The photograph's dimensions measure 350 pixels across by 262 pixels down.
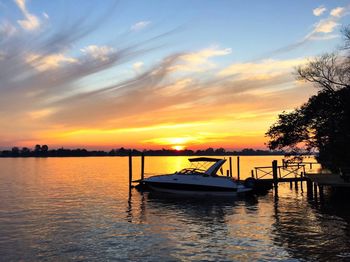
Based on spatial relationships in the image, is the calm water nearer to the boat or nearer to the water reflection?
the water reflection

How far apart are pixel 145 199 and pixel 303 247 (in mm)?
21502

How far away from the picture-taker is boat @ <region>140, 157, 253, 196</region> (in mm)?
35844

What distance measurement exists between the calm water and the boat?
6.67 feet

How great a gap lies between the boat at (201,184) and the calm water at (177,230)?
6.67 ft

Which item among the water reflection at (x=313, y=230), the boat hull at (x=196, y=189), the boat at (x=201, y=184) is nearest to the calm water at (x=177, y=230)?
the water reflection at (x=313, y=230)

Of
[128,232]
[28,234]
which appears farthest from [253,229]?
[28,234]

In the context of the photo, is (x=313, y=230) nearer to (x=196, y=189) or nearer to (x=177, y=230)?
(x=177, y=230)

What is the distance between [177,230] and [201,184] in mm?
15329

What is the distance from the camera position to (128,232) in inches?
816

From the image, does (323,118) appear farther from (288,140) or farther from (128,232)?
(128,232)

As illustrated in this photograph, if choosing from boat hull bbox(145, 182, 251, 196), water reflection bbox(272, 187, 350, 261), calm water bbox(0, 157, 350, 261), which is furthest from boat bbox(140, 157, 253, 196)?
water reflection bbox(272, 187, 350, 261)

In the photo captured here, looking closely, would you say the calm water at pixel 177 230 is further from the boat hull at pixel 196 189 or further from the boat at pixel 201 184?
the boat at pixel 201 184

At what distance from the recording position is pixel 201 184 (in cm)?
3622

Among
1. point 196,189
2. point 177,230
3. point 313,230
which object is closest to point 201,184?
point 196,189
